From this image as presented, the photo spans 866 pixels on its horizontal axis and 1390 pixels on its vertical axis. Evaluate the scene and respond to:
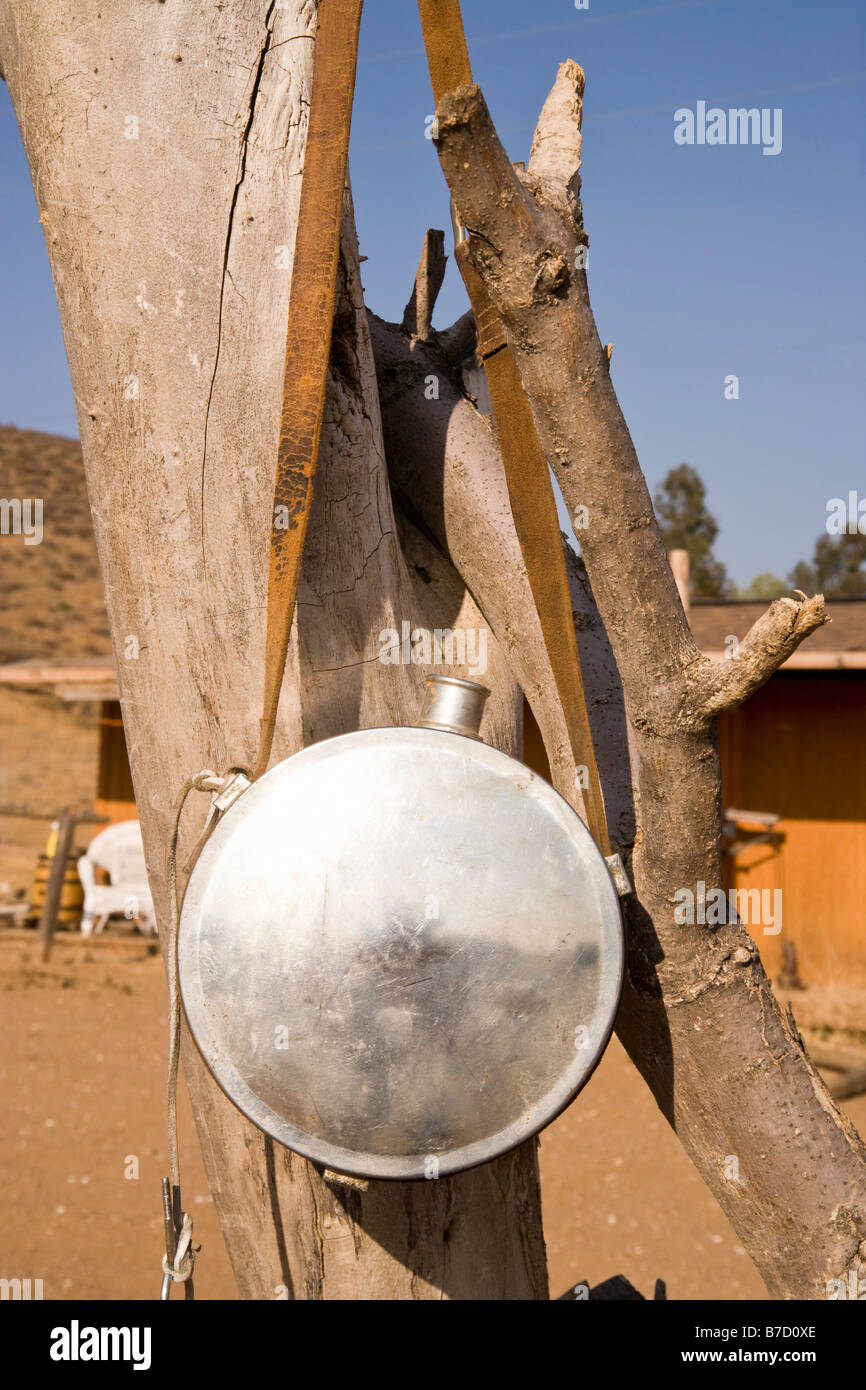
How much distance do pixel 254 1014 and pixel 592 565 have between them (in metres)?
0.61

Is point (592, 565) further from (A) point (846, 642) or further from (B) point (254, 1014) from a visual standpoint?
(A) point (846, 642)

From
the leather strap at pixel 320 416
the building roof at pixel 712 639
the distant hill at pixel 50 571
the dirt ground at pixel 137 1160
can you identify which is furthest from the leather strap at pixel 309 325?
the distant hill at pixel 50 571

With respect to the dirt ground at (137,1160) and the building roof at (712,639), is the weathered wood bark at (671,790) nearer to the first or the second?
the dirt ground at (137,1160)

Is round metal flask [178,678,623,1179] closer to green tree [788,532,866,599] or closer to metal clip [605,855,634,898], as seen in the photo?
metal clip [605,855,634,898]

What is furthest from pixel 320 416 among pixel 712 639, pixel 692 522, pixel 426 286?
pixel 692 522

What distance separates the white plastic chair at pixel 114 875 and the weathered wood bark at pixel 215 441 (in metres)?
9.55

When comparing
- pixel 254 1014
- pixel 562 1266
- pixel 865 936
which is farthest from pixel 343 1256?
pixel 865 936

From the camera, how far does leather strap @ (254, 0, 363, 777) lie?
1.16m

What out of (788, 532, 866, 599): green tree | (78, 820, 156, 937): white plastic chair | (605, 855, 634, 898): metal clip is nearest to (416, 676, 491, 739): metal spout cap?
(605, 855, 634, 898): metal clip

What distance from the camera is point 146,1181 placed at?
6223 millimetres

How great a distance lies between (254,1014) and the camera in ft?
3.54

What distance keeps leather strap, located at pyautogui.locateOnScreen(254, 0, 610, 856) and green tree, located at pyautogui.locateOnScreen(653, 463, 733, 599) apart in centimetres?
3556

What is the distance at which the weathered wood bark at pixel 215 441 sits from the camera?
49.1 inches
